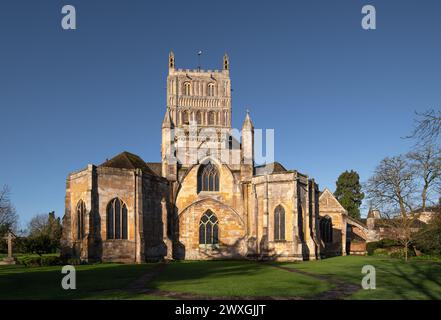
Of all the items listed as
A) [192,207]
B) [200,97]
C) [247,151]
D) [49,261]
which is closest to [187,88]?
[200,97]

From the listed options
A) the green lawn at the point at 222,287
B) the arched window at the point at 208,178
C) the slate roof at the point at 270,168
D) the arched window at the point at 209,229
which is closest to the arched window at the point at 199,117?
the slate roof at the point at 270,168

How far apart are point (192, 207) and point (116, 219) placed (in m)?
9.57

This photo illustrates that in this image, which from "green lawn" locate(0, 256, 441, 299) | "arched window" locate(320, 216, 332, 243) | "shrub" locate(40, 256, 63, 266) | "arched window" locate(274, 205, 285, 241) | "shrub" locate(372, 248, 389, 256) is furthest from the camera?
"arched window" locate(320, 216, 332, 243)

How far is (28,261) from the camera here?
34469mm

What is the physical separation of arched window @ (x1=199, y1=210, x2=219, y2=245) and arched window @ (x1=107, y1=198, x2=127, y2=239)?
374 inches

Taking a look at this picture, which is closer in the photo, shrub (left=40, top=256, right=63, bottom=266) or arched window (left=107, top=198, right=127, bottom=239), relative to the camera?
shrub (left=40, top=256, right=63, bottom=266)

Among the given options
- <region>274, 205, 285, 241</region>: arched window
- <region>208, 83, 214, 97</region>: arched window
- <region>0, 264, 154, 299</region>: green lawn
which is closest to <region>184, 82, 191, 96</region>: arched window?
<region>208, 83, 214, 97</region>: arched window

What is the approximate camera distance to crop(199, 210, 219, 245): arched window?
44.7m

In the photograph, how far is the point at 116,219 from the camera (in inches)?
1468

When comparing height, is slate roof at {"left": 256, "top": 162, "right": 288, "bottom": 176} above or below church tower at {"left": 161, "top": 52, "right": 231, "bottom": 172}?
below

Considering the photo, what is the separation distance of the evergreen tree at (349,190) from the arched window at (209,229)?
41.5 meters

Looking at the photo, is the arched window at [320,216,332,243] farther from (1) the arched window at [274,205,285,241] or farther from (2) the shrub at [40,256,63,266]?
(2) the shrub at [40,256,63,266]

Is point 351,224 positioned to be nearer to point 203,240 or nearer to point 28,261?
point 203,240

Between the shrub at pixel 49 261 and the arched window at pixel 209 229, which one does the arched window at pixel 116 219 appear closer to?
the shrub at pixel 49 261
